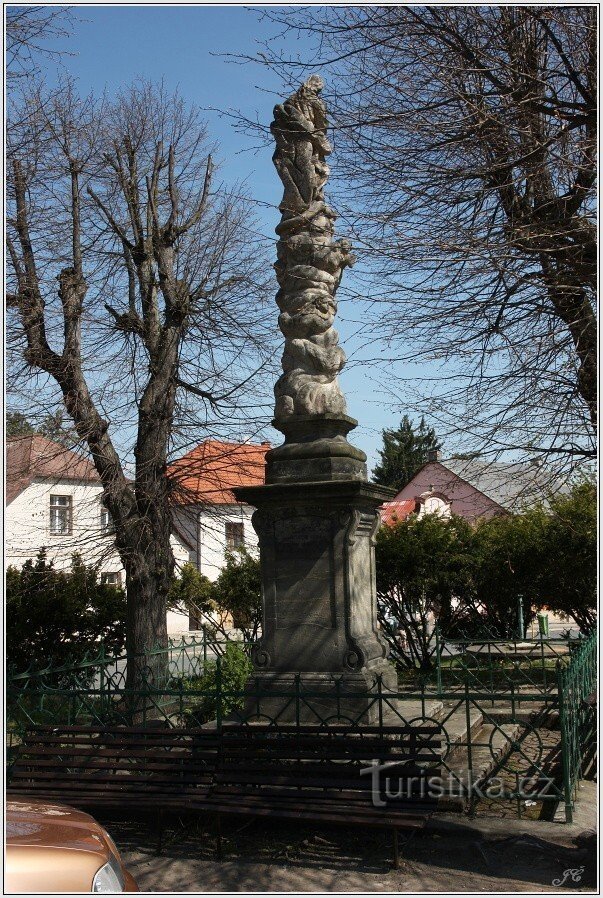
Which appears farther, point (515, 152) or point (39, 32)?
point (39, 32)

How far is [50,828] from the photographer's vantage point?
4.20m

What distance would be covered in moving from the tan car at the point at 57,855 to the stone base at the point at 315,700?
309 centimetres

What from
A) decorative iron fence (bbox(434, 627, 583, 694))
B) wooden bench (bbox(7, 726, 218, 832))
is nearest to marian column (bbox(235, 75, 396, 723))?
wooden bench (bbox(7, 726, 218, 832))

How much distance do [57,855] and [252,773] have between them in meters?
3.03

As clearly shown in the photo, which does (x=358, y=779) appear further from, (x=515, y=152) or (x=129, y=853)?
(x=515, y=152)

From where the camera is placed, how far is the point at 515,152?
6.00 m

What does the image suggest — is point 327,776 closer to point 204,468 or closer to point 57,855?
point 57,855

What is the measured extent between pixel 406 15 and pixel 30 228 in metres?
6.91

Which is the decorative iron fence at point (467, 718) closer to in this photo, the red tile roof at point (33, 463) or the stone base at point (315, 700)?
the stone base at point (315, 700)

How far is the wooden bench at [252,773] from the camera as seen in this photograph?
20.4ft

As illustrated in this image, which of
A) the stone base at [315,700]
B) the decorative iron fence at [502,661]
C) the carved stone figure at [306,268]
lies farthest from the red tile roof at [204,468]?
the stone base at [315,700]

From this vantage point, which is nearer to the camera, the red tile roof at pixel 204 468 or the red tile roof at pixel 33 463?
the red tile roof at pixel 33 463

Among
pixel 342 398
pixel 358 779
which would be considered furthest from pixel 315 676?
pixel 342 398

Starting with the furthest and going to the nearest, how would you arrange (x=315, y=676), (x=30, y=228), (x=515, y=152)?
1. (x=30, y=228)
2. (x=315, y=676)
3. (x=515, y=152)
